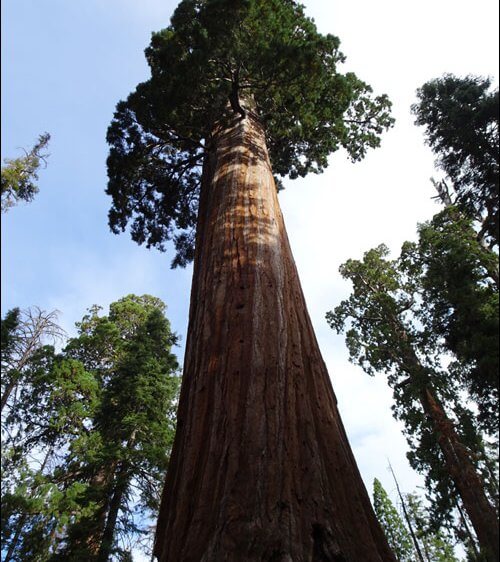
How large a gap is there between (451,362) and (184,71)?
639 cm

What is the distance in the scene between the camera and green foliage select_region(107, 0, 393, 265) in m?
6.30

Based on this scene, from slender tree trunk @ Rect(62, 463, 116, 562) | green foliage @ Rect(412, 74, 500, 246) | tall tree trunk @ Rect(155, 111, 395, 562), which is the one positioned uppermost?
green foliage @ Rect(412, 74, 500, 246)

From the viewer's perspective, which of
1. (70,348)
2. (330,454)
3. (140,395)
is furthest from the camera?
(70,348)

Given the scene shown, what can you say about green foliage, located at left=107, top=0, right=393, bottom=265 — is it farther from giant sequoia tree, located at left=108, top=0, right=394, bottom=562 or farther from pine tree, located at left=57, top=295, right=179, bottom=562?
pine tree, located at left=57, top=295, right=179, bottom=562

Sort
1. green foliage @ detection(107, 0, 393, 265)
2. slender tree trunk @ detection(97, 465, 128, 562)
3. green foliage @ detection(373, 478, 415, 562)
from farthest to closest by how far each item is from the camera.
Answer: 1. green foliage @ detection(373, 478, 415, 562)
2. slender tree trunk @ detection(97, 465, 128, 562)
3. green foliage @ detection(107, 0, 393, 265)

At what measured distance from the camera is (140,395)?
39.8 ft

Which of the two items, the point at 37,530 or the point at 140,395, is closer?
the point at 37,530

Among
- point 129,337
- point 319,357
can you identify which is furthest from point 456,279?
point 129,337

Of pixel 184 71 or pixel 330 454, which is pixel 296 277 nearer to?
pixel 330 454

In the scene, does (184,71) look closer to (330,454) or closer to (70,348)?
(330,454)

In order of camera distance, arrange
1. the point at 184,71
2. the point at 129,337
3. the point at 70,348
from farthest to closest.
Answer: the point at 129,337, the point at 70,348, the point at 184,71

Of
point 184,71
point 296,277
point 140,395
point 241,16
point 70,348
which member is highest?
point 70,348

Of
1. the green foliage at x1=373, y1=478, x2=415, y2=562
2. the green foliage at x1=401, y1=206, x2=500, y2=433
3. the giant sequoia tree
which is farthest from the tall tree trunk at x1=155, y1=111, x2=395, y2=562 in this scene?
the green foliage at x1=373, y1=478, x2=415, y2=562

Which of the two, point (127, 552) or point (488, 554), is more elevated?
point (127, 552)
